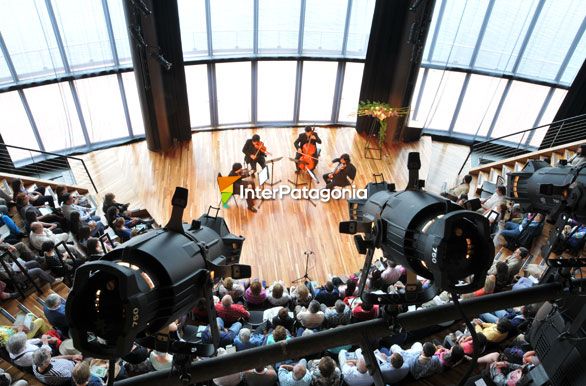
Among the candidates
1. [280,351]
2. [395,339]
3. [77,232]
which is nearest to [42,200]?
[77,232]

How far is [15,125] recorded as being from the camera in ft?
28.6

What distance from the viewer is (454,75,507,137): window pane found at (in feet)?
33.6

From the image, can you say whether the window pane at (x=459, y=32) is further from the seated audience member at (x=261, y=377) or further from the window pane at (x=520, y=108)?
the seated audience member at (x=261, y=377)

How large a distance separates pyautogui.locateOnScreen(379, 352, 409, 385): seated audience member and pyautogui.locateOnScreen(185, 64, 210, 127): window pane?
7591 mm

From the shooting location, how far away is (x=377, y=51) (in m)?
9.86

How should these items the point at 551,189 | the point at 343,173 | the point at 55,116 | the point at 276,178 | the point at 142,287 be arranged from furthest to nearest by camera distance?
1. the point at 276,178
2. the point at 55,116
3. the point at 343,173
4. the point at 551,189
5. the point at 142,287

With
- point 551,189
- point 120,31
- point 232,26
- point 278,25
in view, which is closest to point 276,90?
point 278,25

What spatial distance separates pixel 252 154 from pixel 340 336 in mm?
7659

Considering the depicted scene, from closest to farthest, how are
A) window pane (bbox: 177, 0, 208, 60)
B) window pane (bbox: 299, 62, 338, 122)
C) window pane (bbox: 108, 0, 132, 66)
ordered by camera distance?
window pane (bbox: 108, 0, 132, 66) → window pane (bbox: 177, 0, 208, 60) → window pane (bbox: 299, 62, 338, 122)

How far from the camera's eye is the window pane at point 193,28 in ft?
30.2

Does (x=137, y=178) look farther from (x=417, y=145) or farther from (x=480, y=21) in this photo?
(x=480, y=21)

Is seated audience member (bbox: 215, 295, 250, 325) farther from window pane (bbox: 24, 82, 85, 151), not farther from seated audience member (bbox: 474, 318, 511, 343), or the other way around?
window pane (bbox: 24, 82, 85, 151)

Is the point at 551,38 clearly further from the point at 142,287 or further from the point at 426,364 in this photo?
the point at 142,287

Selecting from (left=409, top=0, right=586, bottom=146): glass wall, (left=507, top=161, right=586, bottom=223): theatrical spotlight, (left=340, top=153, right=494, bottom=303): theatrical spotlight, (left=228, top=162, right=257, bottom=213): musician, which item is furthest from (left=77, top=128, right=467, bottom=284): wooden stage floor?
(left=340, top=153, right=494, bottom=303): theatrical spotlight
